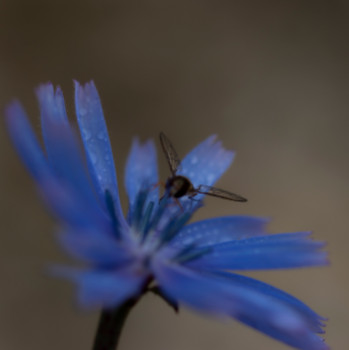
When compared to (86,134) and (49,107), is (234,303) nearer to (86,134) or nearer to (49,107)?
(49,107)

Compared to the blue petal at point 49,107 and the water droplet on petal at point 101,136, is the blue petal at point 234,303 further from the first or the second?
the water droplet on petal at point 101,136

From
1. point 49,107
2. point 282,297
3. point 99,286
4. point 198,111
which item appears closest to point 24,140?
point 49,107

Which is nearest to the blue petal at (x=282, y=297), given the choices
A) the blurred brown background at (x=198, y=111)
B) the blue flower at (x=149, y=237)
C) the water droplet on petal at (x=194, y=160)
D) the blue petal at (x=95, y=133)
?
the blue flower at (x=149, y=237)

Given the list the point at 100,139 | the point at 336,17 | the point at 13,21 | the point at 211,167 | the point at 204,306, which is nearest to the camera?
the point at 204,306

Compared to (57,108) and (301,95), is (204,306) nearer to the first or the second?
(57,108)

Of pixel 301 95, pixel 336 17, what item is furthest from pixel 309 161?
pixel 336 17

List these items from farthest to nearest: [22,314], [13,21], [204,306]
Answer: [13,21]
[22,314]
[204,306]
